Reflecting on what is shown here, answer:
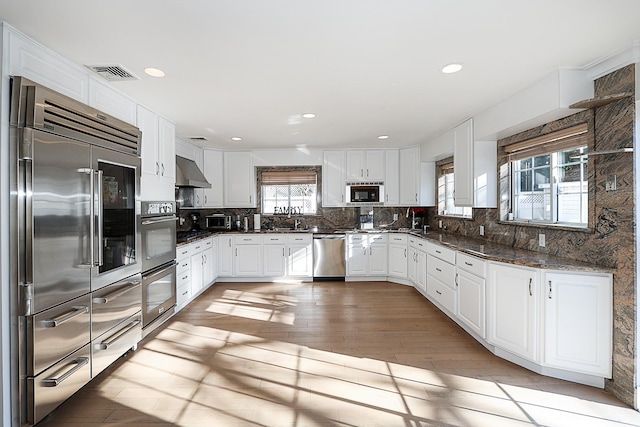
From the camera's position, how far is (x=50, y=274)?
201cm

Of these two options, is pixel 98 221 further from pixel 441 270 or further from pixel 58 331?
pixel 441 270

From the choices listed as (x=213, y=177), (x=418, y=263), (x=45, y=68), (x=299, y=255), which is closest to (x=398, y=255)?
(x=418, y=263)

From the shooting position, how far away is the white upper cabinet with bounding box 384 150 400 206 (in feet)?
19.5

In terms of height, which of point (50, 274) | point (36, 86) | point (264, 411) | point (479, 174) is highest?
point (36, 86)

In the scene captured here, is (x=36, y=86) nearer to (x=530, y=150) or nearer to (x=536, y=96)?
(x=536, y=96)

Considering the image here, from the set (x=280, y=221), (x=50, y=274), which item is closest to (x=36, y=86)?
(x=50, y=274)

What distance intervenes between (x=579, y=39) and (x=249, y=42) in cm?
209

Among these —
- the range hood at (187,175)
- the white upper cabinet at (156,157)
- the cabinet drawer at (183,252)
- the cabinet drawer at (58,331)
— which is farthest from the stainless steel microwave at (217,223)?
the cabinet drawer at (58,331)

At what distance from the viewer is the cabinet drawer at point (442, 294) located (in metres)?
3.68

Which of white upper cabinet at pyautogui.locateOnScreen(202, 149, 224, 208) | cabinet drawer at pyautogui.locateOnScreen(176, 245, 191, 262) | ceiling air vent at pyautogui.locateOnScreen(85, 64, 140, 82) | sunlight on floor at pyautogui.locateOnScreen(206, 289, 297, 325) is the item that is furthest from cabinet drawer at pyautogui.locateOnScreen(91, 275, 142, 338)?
white upper cabinet at pyautogui.locateOnScreen(202, 149, 224, 208)

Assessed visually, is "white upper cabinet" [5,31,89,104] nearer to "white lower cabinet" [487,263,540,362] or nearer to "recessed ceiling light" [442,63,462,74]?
"recessed ceiling light" [442,63,462,74]

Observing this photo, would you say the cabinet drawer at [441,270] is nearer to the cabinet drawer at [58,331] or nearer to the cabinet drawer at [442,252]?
the cabinet drawer at [442,252]

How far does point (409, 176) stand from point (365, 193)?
818mm

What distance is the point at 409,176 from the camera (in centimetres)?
586
